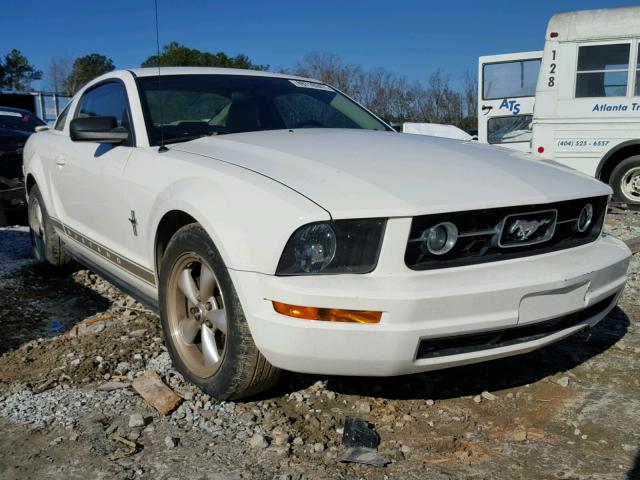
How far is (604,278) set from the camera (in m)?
2.63

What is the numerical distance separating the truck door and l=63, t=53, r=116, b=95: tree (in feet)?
81.6

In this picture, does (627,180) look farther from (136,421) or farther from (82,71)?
(82,71)

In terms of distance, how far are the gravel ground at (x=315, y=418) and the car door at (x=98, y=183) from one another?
0.62 metres

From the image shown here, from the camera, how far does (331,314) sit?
217 cm

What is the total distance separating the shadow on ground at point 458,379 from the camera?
9.48ft

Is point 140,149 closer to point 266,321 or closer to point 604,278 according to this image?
point 266,321

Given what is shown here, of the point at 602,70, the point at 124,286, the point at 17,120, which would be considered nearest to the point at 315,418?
the point at 124,286

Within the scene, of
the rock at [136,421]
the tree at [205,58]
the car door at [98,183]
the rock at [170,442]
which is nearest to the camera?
the rock at [170,442]

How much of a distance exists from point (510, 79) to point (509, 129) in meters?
1.08

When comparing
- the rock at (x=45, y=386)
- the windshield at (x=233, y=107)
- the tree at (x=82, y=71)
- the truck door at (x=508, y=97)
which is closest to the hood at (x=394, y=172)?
the windshield at (x=233, y=107)

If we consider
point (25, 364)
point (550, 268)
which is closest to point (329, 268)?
point (550, 268)

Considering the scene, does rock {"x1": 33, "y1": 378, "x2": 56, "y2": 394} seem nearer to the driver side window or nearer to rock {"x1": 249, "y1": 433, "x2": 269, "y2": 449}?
rock {"x1": 249, "y1": 433, "x2": 269, "y2": 449}

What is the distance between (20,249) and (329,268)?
4.91 meters

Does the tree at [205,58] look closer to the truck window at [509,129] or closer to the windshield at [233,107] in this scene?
the truck window at [509,129]
